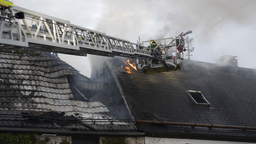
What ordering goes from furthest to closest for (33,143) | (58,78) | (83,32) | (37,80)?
(58,78)
(37,80)
(83,32)
(33,143)

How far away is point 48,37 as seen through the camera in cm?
892

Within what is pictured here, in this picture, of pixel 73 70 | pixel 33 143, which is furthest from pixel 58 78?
pixel 33 143

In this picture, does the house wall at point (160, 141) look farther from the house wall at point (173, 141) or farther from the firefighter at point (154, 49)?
the firefighter at point (154, 49)

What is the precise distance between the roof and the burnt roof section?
213 cm

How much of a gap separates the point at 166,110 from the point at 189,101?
2497mm

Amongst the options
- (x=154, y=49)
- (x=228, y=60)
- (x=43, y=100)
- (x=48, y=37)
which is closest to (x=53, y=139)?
(x=43, y=100)

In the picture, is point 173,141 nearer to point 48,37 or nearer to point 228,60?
point 48,37

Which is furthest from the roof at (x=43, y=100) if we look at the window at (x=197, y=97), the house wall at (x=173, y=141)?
the window at (x=197, y=97)

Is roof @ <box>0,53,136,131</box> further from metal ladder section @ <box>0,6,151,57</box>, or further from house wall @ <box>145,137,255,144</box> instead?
metal ladder section @ <box>0,6,151,57</box>

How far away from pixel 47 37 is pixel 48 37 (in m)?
0.03

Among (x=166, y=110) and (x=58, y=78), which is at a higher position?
(x=58, y=78)

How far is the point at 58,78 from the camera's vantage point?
42.8 feet

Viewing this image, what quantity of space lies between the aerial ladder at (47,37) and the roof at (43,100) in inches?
105

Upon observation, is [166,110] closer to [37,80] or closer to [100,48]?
[100,48]
